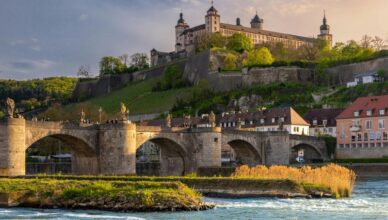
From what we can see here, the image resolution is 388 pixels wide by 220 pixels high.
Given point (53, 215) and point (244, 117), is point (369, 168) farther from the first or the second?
point (53, 215)

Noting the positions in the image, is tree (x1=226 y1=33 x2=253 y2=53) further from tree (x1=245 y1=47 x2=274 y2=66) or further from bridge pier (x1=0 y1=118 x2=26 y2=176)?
bridge pier (x1=0 y1=118 x2=26 y2=176)

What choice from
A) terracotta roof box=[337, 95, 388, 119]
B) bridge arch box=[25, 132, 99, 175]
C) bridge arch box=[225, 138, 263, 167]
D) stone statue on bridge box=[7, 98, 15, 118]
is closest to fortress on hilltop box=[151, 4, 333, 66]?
terracotta roof box=[337, 95, 388, 119]

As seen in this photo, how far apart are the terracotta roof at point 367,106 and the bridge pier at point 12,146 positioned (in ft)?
163

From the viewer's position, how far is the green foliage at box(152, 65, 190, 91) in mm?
150750

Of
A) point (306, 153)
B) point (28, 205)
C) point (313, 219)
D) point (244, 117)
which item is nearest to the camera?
point (313, 219)

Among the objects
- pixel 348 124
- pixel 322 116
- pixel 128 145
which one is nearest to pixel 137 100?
pixel 322 116

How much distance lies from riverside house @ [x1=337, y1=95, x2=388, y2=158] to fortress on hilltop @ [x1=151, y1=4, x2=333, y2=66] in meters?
78.2

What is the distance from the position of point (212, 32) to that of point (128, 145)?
112168mm

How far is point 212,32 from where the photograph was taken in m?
170

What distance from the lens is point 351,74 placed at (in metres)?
130

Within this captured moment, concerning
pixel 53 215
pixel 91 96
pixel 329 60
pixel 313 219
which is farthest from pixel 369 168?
pixel 91 96

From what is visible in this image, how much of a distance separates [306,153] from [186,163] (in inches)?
1080

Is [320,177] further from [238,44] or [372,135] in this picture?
[238,44]

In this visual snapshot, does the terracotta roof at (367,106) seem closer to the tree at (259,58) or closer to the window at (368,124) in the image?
the window at (368,124)
